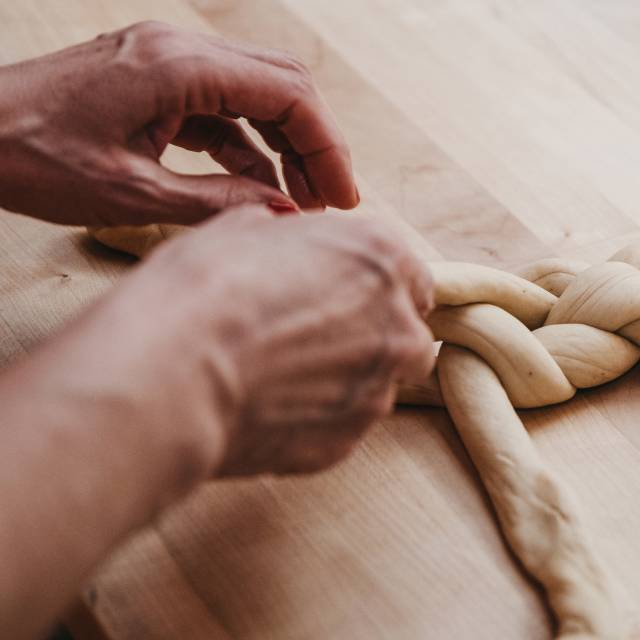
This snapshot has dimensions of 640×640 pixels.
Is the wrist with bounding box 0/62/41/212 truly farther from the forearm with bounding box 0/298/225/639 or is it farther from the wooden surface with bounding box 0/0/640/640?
the forearm with bounding box 0/298/225/639

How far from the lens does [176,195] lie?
876mm

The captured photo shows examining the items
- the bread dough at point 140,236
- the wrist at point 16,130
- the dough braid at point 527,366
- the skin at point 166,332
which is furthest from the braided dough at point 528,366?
the wrist at point 16,130

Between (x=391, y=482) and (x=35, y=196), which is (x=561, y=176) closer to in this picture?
(x=391, y=482)

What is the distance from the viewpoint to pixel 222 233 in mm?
643

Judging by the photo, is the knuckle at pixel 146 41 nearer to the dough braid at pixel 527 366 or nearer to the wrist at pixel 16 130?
the wrist at pixel 16 130

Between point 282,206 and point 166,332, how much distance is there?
0.37 meters

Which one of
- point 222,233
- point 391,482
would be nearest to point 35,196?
point 222,233

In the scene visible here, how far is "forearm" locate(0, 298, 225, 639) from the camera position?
1.74 feet

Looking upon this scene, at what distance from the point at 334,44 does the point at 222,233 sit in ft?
2.92

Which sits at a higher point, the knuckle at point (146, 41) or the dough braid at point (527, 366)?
the knuckle at point (146, 41)

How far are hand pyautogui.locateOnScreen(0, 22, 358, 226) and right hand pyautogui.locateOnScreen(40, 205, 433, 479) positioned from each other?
9.2 inches

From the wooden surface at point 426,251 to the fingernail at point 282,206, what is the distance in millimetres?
259

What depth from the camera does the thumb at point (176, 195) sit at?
876 millimetres

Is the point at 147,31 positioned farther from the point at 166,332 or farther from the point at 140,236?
the point at 166,332
